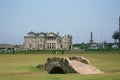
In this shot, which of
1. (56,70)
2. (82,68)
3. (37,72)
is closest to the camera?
(82,68)

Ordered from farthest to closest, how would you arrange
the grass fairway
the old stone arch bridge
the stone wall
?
the stone wall < the old stone arch bridge < the grass fairway

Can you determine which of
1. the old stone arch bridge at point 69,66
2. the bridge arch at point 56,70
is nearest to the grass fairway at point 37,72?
the bridge arch at point 56,70

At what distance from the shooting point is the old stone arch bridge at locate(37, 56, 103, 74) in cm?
2809

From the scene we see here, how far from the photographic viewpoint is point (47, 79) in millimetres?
22609

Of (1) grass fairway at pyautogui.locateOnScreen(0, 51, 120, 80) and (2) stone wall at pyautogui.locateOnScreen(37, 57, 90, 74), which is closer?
(1) grass fairway at pyautogui.locateOnScreen(0, 51, 120, 80)

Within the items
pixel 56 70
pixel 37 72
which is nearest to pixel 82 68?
pixel 56 70

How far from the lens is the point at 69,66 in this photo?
92.9 ft

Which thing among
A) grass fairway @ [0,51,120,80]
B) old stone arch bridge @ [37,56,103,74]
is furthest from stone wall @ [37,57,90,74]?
grass fairway @ [0,51,120,80]

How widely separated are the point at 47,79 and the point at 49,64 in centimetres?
913

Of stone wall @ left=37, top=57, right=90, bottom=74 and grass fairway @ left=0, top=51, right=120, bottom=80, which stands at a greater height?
stone wall @ left=37, top=57, right=90, bottom=74

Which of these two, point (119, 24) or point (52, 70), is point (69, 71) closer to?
point (52, 70)

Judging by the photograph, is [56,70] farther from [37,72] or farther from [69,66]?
[69,66]

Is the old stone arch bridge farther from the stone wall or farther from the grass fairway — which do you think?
the grass fairway

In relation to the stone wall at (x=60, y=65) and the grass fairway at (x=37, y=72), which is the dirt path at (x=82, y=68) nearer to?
the stone wall at (x=60, y=65)
